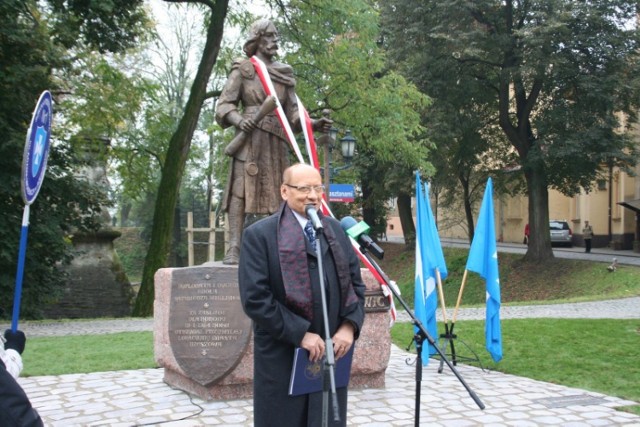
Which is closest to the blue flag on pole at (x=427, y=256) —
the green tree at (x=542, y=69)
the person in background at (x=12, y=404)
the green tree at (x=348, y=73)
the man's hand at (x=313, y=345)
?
the man's hand at (x=313, y=345)

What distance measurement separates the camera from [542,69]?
2242 cm

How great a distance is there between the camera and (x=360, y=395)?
671cm

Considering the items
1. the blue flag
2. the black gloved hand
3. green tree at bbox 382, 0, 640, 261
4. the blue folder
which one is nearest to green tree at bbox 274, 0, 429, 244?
green tree at bbox 382, 0, 640, 261

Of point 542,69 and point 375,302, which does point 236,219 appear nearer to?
point 375,302

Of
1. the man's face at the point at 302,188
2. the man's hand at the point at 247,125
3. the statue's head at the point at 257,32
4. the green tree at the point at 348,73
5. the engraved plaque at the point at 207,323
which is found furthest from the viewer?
the green tree at the point at 348,73

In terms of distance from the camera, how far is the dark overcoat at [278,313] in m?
3.43

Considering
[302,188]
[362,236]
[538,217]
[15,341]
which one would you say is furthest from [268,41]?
[538,217]

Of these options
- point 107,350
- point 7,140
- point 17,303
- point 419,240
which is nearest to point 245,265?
point 17,303

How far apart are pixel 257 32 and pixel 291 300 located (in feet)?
14.0

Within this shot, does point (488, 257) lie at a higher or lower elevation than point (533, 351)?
higher

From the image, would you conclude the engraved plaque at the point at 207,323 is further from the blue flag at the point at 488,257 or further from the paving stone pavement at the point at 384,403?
the blue flag at the point at 488,257

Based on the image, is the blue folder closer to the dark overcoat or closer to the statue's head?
the dark overcoat

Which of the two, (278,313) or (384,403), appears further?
(384,403)

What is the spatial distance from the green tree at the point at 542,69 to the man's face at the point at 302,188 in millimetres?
19976
